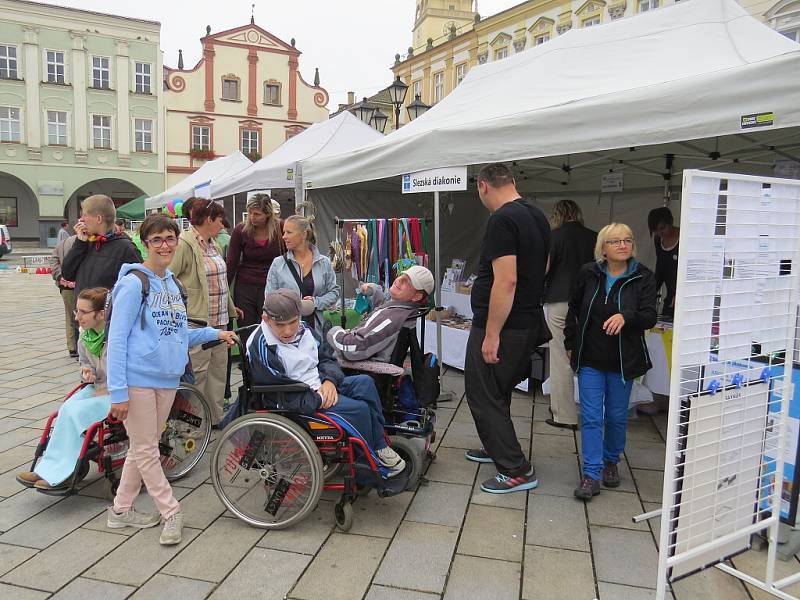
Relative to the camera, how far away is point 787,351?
7.35 ft

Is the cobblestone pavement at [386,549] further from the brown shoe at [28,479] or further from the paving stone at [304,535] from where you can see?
the brown shoe at [28,479]

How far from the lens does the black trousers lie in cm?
311

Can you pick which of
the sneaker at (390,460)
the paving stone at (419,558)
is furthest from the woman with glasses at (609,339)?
the sneaker at (390,460)

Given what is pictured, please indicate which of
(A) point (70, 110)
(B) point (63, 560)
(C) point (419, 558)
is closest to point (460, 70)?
(A) point (70, 110)

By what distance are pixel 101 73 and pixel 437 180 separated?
31827 millimetres

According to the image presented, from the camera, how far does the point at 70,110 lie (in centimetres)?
2948

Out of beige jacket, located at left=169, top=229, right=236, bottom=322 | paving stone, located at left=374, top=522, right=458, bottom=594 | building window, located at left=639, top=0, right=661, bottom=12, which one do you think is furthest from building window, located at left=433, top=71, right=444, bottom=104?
paving stone, located at left=374, top=522, right=458, bottom=594

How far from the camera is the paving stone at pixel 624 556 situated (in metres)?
2.43

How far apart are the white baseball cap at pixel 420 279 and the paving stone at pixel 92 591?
190cm

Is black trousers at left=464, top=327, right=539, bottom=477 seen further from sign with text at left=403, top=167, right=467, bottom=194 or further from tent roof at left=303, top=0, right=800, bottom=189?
Result: sign with text at left=403, top=167, right=467, bottom=194

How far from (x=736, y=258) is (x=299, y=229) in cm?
265

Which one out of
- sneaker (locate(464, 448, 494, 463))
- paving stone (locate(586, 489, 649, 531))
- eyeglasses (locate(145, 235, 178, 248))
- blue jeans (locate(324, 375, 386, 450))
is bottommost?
paving stone (locate(586, 489, 649, 531))

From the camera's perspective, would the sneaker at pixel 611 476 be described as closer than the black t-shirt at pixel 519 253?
No

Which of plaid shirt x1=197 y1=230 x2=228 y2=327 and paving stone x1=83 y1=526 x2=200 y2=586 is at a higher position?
plaid shirt x1=197 y1=230 x2=228 y2=327
